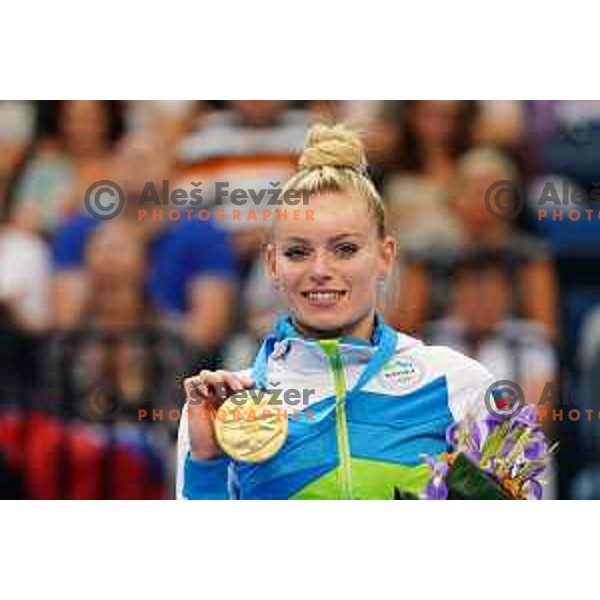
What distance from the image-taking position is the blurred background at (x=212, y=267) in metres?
3.40

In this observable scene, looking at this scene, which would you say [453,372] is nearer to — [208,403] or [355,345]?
[355,345]

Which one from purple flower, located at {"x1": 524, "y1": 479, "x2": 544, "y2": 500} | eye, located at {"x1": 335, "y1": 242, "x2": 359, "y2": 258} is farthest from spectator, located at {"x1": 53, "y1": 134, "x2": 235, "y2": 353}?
purple flower, located at {"x1": 524, "y1": 479, "x2": 544, "y2": 500}

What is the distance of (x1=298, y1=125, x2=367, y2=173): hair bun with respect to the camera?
332 centimetres

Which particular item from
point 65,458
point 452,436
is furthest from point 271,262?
point 65,458

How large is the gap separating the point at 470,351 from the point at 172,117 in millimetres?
995

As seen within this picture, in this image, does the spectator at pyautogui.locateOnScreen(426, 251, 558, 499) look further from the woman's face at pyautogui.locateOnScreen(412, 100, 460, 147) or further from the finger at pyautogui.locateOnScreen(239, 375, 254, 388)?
the finger at pyautogui.locateOnScreen(239, 375, 254, 388)

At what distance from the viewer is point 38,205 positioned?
11.3 ft

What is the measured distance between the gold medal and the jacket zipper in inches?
5.5

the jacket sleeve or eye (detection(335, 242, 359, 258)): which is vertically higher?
eye (detection(335, 242, 359, 258))

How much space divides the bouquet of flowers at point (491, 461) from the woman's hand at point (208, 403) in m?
0.49

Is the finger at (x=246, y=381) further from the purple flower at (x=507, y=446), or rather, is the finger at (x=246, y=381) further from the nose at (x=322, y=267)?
the purple flower at (x=507, y=446)

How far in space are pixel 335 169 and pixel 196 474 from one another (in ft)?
2.84

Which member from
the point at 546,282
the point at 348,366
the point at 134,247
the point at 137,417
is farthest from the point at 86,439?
the point at 546,282

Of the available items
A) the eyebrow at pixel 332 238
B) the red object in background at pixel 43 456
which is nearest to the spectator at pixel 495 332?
the eyebrow at pixel 332 238
